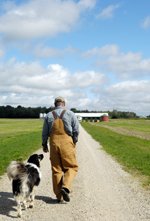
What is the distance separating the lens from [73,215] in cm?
759

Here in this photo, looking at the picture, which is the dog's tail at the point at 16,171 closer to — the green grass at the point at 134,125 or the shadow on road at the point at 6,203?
the shadow on road at the point at 6,203

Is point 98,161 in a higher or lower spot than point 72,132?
lower

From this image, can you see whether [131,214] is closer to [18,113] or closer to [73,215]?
[73,215]

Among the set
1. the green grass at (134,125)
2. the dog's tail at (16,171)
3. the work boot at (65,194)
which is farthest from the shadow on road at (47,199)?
the green grass at (134,125)

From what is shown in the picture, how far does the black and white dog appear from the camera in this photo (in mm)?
7758

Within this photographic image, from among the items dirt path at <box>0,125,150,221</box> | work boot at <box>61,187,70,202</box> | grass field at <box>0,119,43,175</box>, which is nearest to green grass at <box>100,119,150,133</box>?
grass field at <box>0,119,43,175</box>

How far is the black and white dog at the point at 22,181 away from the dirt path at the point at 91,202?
23cm

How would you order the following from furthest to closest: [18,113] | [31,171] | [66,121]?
[18,113] < [66,121] < [31,171]

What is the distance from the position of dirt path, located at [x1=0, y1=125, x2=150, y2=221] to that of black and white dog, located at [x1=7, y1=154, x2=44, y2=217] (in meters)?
0.23

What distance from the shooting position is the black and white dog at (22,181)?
305 inches

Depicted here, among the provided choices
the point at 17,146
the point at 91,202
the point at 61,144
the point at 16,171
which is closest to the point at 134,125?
the point at 17,146

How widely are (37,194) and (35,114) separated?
189m

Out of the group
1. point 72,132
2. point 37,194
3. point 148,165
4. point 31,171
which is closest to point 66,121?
point 72,132

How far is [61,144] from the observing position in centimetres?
900
